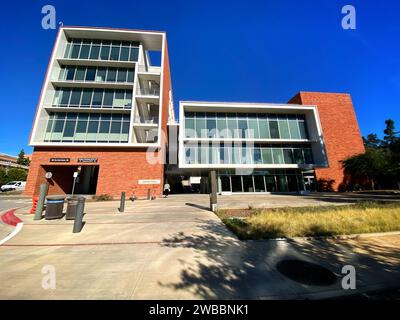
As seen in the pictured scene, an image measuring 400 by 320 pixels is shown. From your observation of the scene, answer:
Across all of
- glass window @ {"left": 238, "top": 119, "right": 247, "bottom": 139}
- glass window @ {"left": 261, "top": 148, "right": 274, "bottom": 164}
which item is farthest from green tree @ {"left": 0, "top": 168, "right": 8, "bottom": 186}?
glass window @ {"left": 261, "top": 148, "right": 274, "bottom": 164}

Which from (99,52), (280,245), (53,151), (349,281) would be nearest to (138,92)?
(99,52)

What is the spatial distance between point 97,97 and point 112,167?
10034mm

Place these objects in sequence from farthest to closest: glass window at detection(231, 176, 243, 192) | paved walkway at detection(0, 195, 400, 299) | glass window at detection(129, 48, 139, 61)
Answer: glass window at detection(231, 176, 243, 192) < glass window at detection(129, 48, 139, 61) < paved walkway at detection(0, 195, 400, 299)

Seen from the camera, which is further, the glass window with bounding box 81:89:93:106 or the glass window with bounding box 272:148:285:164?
the glass window with bounding box 272:148:285:164

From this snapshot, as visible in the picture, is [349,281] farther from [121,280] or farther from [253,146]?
[253,146]

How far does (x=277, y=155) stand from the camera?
27453 millimetres

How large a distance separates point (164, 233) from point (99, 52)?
96.6ft

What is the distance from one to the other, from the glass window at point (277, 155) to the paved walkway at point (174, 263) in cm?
2220

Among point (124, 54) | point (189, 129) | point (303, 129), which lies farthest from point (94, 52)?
point (303, 129)

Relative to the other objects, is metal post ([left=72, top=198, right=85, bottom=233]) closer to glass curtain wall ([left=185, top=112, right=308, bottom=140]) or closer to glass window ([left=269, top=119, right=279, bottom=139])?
glass curtain wall ([left=185, top=112, right=308, bottom=140])

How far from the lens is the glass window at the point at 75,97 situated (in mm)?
23750

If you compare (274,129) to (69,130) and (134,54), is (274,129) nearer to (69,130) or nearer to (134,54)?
(134,54)

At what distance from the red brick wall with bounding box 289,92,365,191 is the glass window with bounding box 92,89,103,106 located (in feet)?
111

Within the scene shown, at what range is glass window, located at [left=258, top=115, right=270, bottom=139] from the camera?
27.7 metres
